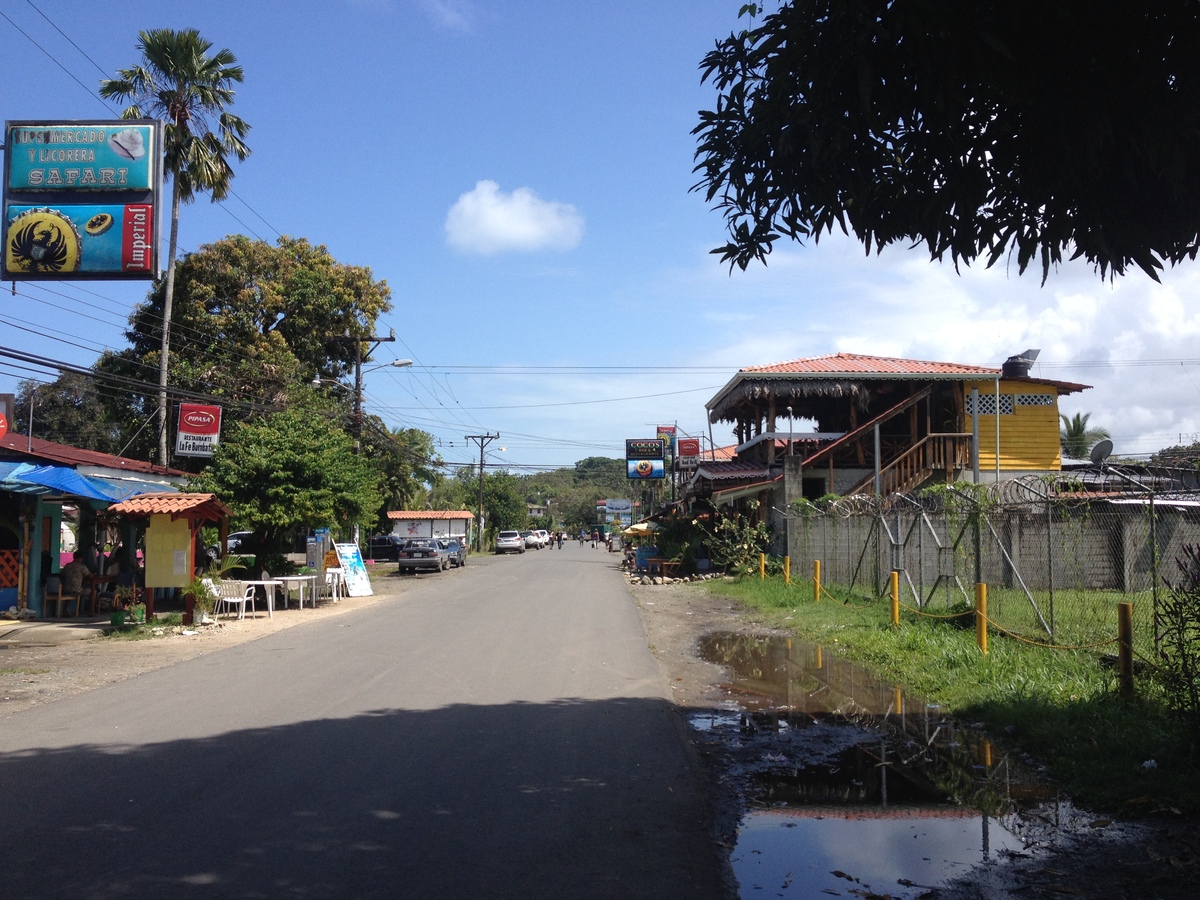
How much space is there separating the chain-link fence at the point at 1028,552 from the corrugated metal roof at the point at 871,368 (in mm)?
8066

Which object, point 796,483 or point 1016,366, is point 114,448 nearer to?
point 796,483

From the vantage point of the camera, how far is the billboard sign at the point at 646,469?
7044 cm

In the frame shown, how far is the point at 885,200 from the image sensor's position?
7074 millimetres

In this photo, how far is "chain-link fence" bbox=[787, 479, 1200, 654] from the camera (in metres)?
11.1

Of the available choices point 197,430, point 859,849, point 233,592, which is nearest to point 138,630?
point 233,592

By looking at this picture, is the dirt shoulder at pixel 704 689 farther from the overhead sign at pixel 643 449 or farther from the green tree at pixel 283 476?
the overhead sign at pixel 643 449

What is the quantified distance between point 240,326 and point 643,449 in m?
40.9

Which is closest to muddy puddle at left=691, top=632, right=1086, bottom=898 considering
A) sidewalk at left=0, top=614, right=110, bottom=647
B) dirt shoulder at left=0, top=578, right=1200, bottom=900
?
dirt shoulder at left=0, top=578, right=1200, bottom=900

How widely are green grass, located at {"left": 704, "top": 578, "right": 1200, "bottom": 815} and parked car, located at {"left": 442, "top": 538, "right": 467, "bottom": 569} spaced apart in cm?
3121

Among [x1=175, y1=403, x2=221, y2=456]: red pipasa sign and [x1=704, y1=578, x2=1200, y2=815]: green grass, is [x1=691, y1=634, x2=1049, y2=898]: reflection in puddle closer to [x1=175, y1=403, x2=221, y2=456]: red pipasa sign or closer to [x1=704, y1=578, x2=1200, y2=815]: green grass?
[x1=704, y1=578, x2=1200, y2=815]: green grass

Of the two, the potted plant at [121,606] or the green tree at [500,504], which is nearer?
the potted plant at [121,606]

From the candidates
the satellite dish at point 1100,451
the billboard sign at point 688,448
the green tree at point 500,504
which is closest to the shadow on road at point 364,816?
the satellite dish at point 1100,451

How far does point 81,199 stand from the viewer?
1234 centimetres

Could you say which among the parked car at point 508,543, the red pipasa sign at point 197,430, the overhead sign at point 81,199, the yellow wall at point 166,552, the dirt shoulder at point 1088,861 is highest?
the overhead sign at point 81,199
